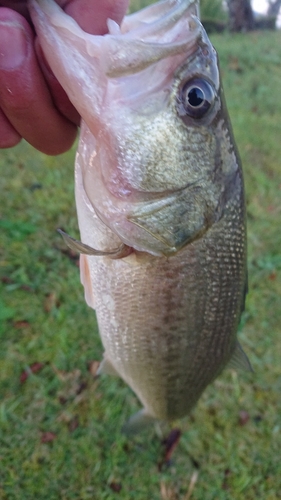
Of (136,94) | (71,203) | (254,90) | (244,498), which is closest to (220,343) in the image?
(136,94)

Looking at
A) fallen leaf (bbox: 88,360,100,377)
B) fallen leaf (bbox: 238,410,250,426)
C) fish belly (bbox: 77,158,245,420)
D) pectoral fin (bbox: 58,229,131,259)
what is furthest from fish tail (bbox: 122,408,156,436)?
pectoral fin (bbox: 58,229,131,259)

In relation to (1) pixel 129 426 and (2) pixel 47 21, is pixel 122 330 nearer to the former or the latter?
(1) pixel 129 426

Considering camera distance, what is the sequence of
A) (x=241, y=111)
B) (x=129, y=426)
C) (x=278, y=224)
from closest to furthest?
(x=129, y=426) → (x=278, y=224) → (x=241, y=111)

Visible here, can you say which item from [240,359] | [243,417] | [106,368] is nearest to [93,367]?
[106,368]

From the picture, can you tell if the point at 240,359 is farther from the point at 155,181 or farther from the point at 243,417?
the point at 243,417

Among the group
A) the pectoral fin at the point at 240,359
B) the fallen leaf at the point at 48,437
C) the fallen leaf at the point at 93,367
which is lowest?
the fallen leaf at the point at 48,437

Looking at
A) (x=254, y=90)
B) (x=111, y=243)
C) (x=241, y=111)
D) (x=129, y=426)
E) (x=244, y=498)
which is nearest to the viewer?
(x=111, y=243)

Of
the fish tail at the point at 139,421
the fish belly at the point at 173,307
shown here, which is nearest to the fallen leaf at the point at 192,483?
the fish tail at the point at 139,421

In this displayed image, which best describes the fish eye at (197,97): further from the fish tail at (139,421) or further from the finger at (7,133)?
the fish tail at (139,421)
